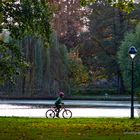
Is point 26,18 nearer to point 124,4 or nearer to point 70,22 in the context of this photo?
point 124,4

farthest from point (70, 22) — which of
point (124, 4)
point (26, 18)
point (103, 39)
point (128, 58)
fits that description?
point (124, 4)

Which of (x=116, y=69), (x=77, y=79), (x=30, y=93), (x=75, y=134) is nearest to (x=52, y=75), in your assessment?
(x=30, y=93)

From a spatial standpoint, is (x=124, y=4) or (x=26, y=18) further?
(x=26, y=18)

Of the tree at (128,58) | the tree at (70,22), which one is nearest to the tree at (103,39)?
the tree at (70,22)

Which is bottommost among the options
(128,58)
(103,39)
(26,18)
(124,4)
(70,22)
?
(124,4)

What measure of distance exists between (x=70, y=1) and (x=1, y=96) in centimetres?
3145

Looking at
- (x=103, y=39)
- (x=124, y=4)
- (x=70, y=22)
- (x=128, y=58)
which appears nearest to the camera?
(x=124, y=4)

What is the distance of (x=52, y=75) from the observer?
1907 inches

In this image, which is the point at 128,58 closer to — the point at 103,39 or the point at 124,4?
the point at 103,39

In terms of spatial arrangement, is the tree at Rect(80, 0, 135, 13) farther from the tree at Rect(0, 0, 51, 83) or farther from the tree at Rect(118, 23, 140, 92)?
the tree at Rect(118, 23, 140, 92)

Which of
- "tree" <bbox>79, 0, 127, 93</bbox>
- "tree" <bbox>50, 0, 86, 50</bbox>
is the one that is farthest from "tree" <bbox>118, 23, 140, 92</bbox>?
"tree" <bbox>50, 0, 86, 50</bbox>

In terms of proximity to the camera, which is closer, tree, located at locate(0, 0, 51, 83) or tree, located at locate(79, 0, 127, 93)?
tree, located at locate(0, 0, 51, 83)

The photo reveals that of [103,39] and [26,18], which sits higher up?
[103,39]

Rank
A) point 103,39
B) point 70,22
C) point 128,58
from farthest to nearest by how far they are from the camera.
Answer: point 70,22 < point 103,39 < point 128,58
